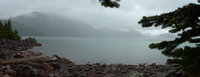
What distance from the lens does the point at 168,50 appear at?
2.78 meters

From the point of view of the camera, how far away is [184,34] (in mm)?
2523

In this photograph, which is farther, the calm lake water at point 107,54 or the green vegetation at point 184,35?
the calm lake water at point 107,54

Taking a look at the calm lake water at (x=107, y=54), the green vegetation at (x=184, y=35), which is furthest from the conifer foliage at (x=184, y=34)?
the calm lake water at (x=107, y=54)

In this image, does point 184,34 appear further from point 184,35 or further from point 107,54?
point 107,54

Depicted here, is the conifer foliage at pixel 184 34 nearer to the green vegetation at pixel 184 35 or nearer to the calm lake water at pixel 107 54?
the green vegetation at pixel 184 35

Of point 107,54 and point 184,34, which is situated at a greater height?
point 184,34

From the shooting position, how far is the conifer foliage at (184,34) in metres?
2.11

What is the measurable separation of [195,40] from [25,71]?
983cm

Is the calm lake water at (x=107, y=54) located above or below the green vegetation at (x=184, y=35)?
below

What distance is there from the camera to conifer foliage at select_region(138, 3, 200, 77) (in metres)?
2.11

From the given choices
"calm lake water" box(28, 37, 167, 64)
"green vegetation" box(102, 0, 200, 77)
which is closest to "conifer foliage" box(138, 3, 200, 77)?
"green vegetation" box(102, 0, 200, 77)

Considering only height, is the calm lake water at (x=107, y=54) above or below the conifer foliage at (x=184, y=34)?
below

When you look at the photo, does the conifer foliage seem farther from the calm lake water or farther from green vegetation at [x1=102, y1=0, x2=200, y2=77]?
the calm lake water

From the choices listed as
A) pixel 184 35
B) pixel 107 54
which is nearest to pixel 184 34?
pixel 184 35
